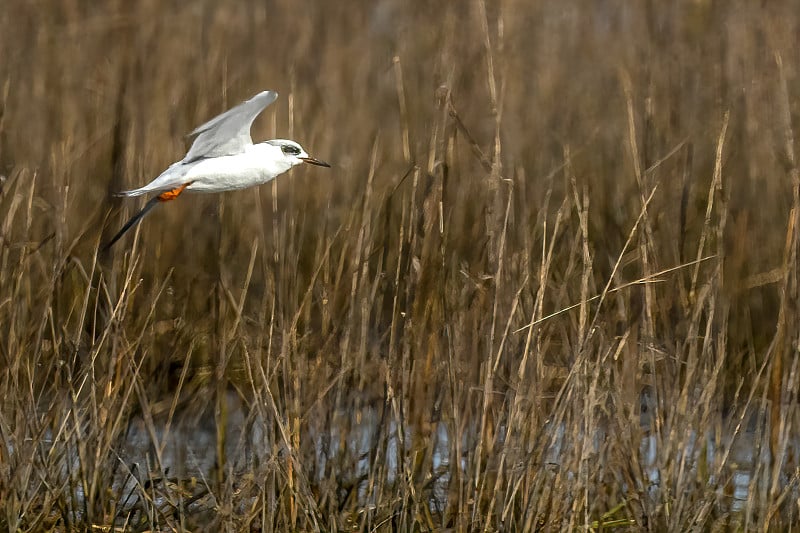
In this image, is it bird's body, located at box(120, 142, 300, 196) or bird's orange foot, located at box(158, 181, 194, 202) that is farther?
bird's orange foot, located at box(158, 181, 194, 202)

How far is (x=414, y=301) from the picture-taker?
366 centimetres

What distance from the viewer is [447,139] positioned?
153 inches

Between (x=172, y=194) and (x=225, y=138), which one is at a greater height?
(x=225, y=138)

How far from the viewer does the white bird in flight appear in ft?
13.0

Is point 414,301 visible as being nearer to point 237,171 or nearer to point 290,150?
point 237,171

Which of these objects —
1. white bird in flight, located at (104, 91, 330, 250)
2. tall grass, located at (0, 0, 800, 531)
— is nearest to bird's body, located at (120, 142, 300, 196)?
white bird in flight, located at (104, 91, 330, 250)

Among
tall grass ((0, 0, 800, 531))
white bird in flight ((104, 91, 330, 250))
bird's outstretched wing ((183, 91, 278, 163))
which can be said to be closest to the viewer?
tall grass ((0, 0, 800, 531))

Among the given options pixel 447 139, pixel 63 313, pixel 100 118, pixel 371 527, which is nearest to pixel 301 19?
pixel 100 118

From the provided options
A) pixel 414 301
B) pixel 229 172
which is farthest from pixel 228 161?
pixel 414 301

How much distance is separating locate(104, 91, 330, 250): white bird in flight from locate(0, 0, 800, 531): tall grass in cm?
12

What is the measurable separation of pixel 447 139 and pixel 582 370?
750mm

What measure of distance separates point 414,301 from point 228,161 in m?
0.76

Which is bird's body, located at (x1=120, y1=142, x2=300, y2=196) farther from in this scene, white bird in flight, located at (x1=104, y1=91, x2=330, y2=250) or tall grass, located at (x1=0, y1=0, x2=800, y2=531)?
tall grass, located at (x1=0, y1=0, x2=800, y2=531)

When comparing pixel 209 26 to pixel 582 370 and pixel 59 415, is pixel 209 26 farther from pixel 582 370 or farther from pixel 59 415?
pixel 582 370
